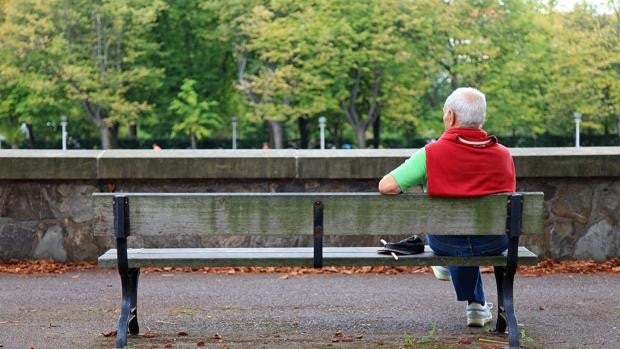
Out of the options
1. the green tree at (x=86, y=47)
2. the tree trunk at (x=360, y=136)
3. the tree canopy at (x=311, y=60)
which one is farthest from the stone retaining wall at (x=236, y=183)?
the tree trunk at (x=360, y=136)

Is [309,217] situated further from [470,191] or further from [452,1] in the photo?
[452,1]

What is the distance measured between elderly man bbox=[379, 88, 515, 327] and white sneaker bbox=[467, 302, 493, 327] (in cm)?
52

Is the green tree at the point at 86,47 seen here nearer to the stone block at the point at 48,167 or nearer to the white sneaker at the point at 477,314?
the stone block at the point at 48,167

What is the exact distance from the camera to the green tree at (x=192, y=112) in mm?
48688

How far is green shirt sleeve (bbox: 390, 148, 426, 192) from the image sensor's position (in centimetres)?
549

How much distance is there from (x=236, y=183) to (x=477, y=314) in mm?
3259

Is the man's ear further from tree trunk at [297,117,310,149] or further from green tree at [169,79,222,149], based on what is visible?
tree trunk at [297,117,310,149]

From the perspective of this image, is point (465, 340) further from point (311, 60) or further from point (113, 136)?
point (113, 136)

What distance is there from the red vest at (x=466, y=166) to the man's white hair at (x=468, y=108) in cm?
6

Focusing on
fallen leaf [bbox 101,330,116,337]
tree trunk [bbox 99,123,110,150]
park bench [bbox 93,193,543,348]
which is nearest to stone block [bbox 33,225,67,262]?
fallen leaf [bbox 101,330,116,337]

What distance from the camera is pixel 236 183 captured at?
28.8 ft

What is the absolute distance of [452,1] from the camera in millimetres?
49500

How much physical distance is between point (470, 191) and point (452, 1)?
45275 millimetres

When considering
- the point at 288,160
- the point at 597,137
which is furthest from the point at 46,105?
the point at 288,160
